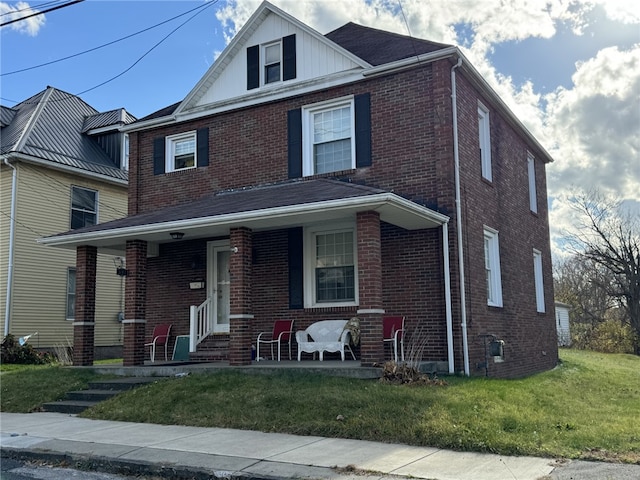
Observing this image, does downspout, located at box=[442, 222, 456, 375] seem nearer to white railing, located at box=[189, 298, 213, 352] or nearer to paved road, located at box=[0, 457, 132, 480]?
white railing, located at box=[189, 298, 213, 352]

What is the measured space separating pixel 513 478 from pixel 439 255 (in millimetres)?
6077

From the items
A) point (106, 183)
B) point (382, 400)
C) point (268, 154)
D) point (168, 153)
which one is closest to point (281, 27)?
point (268, 154)

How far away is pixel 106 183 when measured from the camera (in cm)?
2230

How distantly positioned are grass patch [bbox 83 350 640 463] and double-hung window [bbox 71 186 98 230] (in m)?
12.6

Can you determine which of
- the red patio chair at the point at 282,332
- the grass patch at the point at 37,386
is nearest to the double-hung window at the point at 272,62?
the red patio chair at the point at 282,332

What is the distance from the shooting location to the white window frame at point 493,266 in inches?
531

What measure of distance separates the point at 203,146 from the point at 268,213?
16.3 ft

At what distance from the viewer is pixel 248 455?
6.69 meters

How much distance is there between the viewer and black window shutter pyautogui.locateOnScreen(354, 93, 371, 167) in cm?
1246

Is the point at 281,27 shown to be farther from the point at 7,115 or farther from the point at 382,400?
the point at 7,115

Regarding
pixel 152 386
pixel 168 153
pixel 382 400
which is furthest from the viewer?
pixel 168 153

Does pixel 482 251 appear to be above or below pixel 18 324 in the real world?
above

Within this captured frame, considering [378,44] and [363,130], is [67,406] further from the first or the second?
[378,44]

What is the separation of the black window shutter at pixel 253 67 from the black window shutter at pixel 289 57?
2.29 feet
